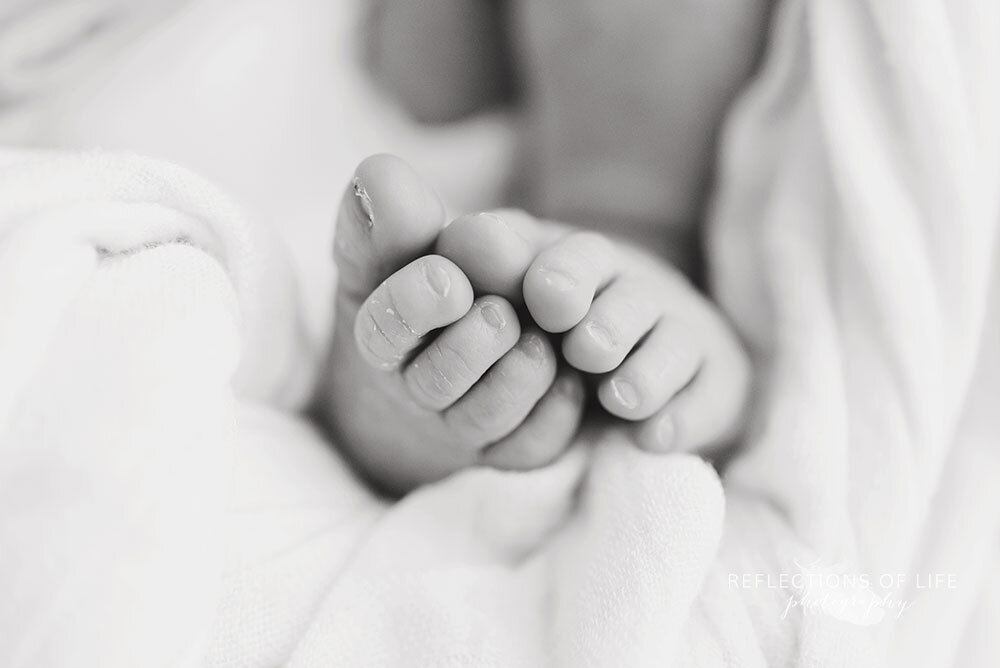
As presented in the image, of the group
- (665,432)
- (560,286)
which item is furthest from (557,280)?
(665,432)

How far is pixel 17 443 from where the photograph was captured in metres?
0.30

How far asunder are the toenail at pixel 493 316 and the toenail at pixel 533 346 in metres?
0.02

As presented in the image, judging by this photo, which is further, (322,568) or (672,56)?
(672,56)

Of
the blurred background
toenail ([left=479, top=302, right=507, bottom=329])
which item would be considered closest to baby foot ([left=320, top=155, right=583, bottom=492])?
toenail ([left=479, top=302, right=507, bottom=329])

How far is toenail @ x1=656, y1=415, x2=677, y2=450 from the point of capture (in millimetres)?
415

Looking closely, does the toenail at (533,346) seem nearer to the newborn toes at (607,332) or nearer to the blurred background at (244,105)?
the newborn toes at (607,332)

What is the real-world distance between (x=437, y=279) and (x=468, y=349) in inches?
1.3

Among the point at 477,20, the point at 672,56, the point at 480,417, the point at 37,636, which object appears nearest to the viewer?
the point at 37,636

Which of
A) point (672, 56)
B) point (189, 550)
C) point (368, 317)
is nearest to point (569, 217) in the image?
point (672, 56)

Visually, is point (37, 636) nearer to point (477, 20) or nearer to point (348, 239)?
point (348, 239)

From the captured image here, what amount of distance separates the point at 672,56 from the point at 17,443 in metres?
0.40

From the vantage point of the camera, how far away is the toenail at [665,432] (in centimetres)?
42

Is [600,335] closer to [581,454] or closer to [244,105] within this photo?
[581,454]

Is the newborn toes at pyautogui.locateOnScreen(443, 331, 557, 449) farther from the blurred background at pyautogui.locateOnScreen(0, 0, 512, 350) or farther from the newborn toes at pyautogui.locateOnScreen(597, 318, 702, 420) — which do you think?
the blurred background at pyautogui.locateOnScreen(0, 0, 512, 350)
